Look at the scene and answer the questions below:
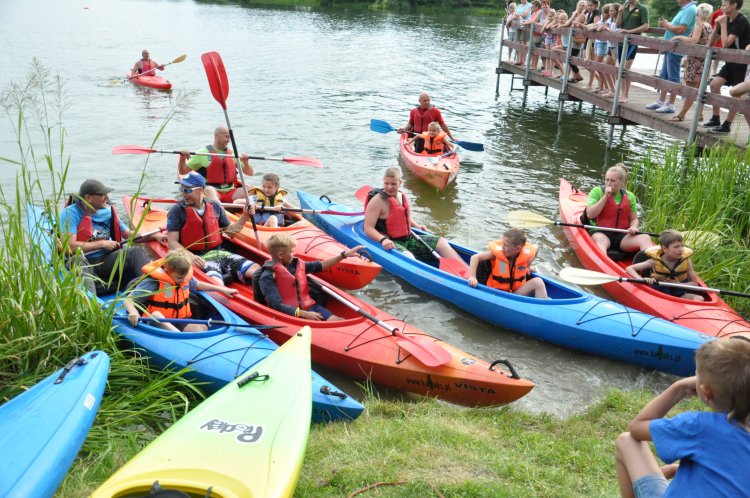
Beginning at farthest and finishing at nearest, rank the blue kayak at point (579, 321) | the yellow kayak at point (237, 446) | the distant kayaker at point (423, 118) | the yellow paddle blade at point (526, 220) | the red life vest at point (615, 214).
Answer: the distant kayaker at point (423, 118) → the yellow paddle blade at point (526, 220) → the red life vest at point (615, 214) → the blue kayak at point (579, 321) → the yellow kayak at point (237, 446)

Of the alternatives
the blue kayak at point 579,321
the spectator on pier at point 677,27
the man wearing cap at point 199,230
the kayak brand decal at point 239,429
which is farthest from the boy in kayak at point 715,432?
the spectator on pier at point 677,27

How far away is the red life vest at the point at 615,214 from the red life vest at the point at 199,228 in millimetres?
4107

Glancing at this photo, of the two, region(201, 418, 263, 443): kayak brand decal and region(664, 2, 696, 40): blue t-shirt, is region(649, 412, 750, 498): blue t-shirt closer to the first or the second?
region(201, 418, 263, 443): kayak brand decal

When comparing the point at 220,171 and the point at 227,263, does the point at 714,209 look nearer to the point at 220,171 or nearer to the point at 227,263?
the point at 227,263

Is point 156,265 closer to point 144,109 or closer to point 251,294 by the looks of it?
point 251,294

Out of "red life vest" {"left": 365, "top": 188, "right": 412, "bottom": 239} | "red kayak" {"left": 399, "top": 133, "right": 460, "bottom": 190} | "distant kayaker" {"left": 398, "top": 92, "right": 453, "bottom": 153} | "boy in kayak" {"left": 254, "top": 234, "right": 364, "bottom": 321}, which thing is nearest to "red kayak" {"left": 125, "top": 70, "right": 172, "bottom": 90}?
"distant kayaker" {"left": 398, "top": 92, "right": 453, "bottom": 153}

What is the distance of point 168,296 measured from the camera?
499 centimetres

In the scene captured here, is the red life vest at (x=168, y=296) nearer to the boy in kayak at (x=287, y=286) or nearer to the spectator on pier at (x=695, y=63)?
the boy in kayak at (x=287, y=286)

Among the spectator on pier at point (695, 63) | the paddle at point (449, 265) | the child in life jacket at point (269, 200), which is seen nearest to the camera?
the paddle at point (449, 265)

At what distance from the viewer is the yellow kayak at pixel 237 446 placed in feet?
9.69

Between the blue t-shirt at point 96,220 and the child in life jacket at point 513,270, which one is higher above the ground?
the blue t-shirt at point 96,220

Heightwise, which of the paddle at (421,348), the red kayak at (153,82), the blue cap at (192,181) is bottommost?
the paddle at (421,348)

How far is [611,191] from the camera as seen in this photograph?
6867mm

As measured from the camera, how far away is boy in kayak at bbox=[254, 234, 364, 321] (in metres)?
5.30
